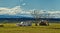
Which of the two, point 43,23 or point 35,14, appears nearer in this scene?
point 43,23

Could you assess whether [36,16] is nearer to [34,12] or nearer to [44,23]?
[34,12]

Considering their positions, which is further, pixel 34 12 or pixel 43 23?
pixel 34 12

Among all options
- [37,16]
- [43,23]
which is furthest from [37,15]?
[43,23]

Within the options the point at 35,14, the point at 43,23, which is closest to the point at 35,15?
the point at 35,14

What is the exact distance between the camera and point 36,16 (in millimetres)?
101812

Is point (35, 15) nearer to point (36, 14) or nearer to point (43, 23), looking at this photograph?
point (36, 14)

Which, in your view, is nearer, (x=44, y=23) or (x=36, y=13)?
(x=44, y=23)

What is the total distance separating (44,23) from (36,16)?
11041 millimetres

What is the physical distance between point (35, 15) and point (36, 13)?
1173mm

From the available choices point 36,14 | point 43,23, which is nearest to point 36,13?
point 36,14

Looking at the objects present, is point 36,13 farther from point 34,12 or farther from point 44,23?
point 44,23

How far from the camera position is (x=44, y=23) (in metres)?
91.6

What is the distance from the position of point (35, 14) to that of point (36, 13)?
0.75 m

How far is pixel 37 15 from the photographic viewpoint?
102500mm
